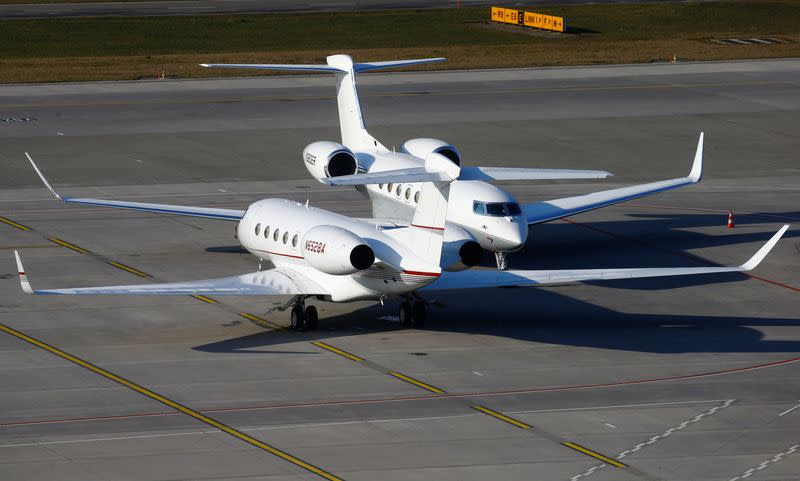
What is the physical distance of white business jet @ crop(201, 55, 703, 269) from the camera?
39938 mm

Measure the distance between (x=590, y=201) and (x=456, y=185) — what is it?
6288 millimetres

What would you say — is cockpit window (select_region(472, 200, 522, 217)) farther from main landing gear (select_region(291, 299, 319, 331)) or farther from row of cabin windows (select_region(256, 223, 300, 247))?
main landing gear (select_region(291, 299, 319, 331))

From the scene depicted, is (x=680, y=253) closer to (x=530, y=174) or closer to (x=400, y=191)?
(x=530, y=174)

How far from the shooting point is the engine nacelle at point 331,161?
1756 inches

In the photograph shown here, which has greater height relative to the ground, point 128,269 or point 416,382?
point 128,269

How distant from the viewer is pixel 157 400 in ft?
96.4

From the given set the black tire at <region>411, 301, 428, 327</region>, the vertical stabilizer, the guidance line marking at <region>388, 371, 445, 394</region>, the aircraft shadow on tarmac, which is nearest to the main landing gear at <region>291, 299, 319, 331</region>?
the aircraft shadow on tarmac

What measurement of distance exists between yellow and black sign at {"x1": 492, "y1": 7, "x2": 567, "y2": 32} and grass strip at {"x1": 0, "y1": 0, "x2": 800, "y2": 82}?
1.03m

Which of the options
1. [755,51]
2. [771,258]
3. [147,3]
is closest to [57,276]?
[771,258]

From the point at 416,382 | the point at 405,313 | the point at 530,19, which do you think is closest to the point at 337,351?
the point at 405,313

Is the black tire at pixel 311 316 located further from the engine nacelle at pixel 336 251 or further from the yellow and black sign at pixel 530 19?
the yellow and black sign at pixel 530 19

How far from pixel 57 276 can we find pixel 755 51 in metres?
63.7

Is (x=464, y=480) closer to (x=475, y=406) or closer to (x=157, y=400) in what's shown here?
(x=475, y=406)

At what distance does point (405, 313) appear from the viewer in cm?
3547
